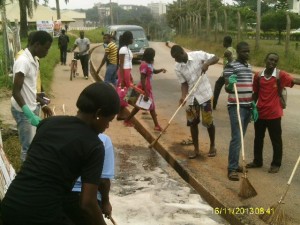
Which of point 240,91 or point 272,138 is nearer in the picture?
point 240,91

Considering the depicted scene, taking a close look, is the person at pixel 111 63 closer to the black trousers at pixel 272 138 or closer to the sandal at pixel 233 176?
the black trousers at pixel 272 138

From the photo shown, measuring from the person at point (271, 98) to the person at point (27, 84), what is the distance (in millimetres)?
2705

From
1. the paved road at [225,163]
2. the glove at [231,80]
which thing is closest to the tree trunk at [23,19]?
the paved road at [225,163]

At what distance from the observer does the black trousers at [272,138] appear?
228 inches

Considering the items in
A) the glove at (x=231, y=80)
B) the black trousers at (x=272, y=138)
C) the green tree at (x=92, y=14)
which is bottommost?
the black trousers at (x=272, y=138)

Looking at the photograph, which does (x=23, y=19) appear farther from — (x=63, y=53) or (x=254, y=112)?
(x=254, y=112)

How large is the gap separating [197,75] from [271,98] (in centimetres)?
112

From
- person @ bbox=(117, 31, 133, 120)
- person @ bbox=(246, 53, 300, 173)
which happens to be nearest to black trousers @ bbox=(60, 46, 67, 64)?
person @ bbox=(117, 31, 133, 120)

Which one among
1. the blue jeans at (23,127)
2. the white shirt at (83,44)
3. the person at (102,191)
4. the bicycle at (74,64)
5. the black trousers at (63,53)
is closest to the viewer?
the person at (102,191)

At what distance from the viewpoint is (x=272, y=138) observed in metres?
5.87

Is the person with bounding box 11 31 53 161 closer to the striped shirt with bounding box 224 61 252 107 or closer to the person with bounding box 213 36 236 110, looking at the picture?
the striped shirt with bounding box 224 61 252 107

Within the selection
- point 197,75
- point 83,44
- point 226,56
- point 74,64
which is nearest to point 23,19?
point 74,64

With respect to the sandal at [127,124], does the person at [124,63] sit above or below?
above

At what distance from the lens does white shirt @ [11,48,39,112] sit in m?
4.44
